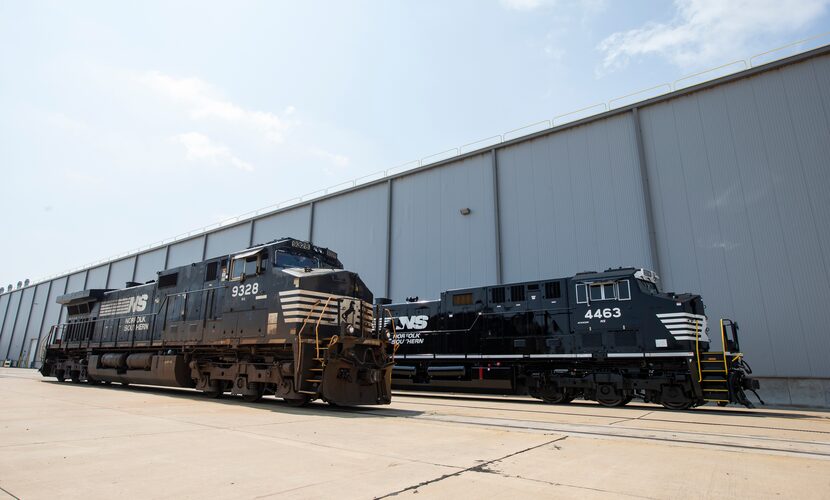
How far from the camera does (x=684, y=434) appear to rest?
650cm

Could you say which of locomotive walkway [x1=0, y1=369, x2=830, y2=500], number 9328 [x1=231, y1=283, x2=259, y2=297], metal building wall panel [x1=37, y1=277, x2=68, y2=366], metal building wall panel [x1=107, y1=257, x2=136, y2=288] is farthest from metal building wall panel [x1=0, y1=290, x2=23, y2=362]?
locomotive walkway [x1=0, y1=369, x2=830, y2=500]

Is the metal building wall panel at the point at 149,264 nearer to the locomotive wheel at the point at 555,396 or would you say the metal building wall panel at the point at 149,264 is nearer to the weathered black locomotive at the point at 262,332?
the weathered black locomotive at the point at 262,332

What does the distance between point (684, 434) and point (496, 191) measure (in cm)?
1423

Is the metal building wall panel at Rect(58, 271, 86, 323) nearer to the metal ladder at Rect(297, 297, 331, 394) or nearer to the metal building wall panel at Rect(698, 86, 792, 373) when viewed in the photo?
the metal ladder at Rect(297, 297, 331, 394)

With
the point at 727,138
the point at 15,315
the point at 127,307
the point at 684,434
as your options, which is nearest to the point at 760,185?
the point at 727,138

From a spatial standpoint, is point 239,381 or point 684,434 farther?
point 239,381

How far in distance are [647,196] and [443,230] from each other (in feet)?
27.9

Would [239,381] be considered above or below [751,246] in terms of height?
below

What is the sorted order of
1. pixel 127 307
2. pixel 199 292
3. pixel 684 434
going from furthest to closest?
pixel 127 307 < pixel 199 292 < pixel 684 434

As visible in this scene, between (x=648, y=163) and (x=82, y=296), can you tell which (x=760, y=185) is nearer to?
(x=648, y=163)

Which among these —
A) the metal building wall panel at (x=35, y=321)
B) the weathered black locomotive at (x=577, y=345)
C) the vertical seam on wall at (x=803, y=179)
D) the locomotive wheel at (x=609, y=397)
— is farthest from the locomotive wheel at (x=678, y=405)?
the metal building wall panel at (x=35, y=321)

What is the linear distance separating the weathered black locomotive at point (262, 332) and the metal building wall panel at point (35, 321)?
46.5 m

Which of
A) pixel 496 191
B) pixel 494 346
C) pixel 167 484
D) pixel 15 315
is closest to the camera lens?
pixel 167 484

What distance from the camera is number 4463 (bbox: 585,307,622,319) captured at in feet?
38.8
